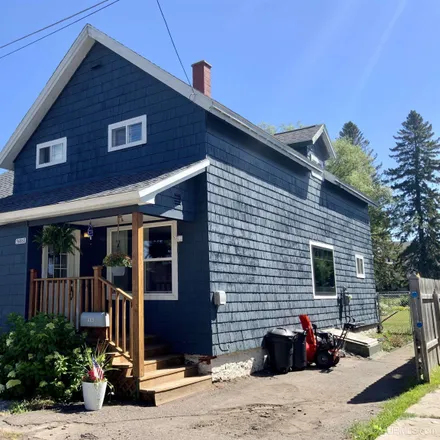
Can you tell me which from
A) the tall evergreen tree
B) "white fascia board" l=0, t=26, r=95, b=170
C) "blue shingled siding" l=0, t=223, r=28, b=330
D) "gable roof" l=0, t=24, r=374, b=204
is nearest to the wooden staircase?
"blue shingled siding" l=0, t=223, r=28, b=330

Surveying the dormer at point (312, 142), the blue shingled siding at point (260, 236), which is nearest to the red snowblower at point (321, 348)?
the blue shingled siding at point (260, 236)

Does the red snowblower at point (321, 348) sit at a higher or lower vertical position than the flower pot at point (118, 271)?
lower

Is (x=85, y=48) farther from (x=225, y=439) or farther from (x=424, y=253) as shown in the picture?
(x=424, y=253)

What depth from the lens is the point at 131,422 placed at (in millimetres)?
5637

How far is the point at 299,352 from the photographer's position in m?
9.51

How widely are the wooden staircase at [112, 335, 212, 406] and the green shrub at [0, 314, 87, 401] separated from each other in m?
0.63

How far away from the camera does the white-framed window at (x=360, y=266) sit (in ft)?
53.2

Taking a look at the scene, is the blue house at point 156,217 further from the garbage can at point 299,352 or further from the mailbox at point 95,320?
the garbage can at point 299,352

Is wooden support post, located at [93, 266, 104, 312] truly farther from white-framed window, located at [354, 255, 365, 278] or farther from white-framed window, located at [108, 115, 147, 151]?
white-framed window, located at [354, 255, 365, 278]

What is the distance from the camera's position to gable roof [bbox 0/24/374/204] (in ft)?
29.7

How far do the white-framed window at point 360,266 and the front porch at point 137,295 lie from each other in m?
9.43

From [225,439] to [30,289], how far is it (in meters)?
5.41

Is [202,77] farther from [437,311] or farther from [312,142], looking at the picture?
[437,311]

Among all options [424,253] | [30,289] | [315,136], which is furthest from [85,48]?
[424,253]
